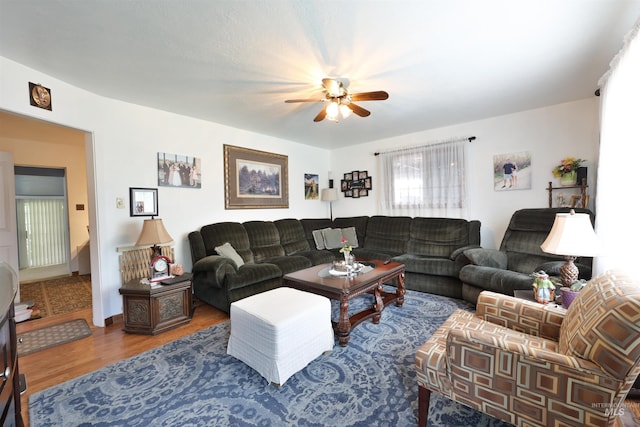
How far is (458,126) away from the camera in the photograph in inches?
160

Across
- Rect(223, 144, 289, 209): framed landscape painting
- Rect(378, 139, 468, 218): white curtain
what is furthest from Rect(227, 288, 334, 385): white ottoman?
Rect(378, 139, 468, 218): white curtain

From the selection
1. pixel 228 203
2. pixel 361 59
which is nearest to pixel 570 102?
A: pixel 361 59

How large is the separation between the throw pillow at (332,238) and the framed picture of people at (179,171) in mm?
2114

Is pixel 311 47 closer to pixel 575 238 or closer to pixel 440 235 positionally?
pixel 575 238

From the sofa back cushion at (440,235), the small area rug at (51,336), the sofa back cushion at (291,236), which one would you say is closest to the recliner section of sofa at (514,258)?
the sofa back cushion at (440,235)

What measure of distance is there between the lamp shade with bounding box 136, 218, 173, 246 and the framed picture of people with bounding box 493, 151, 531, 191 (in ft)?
14.2

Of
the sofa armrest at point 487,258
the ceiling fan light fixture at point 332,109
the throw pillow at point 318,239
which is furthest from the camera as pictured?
the throw pillow at point 318,239

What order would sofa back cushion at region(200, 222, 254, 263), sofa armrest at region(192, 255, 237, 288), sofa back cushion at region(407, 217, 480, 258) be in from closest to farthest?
sofa armrest at region(192, 255, 237, 288) → sofa back cushion at region(200, 222, 254, 263) → sofa back cushion at region(407, 217, 480, 258)

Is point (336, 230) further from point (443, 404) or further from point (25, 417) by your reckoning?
point (25, 417)

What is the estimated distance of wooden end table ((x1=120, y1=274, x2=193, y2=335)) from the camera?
8.23 ft

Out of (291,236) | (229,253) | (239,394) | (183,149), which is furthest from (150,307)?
(291,236)

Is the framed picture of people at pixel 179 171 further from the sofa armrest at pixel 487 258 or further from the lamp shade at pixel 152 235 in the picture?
the sofa armrest at pixel 487 258

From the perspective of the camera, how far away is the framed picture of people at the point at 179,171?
3240mm

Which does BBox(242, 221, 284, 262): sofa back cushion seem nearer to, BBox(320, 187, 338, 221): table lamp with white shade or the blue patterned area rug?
BBox(320, 187, 338, 221): table lamp with white shade
